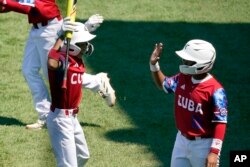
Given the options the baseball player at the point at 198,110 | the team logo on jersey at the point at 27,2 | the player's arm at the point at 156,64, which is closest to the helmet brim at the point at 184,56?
the baseball player at the point at 198,110

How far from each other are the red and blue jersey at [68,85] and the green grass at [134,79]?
138cm

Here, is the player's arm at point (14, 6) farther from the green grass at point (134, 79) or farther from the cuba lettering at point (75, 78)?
the cuba lettering at point (75, 78)

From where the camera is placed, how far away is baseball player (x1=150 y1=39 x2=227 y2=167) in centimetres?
686

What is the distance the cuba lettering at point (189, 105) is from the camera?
6941 millimetres

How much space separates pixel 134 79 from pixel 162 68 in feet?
2.17

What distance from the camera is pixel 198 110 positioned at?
6941 mm

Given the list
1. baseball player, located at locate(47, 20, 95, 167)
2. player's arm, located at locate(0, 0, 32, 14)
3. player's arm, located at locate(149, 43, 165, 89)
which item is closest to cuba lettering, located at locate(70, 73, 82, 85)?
baseball player, located at locate(47, 20, 95, 167)

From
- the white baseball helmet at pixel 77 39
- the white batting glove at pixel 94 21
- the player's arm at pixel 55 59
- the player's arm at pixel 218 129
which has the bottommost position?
the player's arm at pixel 218 129

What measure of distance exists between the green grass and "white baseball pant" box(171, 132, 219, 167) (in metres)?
1.73

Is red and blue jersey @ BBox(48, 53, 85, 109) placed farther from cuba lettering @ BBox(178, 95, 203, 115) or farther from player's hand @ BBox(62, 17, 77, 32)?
cuba lettering @ BBox(178, 95, 203, 115)

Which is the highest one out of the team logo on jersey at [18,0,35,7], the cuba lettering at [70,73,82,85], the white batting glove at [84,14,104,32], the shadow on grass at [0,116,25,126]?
the white batting glove at [84,14,104,32]

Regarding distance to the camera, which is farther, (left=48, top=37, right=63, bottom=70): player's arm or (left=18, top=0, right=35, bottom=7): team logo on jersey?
(left=18, top=0, right=35, bottom=7): team logo on jersey

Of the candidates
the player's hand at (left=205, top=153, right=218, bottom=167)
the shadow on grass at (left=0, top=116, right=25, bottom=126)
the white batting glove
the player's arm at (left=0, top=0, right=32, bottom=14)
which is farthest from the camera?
the shadow on grass at (left=0, top=116, right=25, bottom=126)

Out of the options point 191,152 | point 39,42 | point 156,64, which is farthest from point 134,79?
point 191,152
